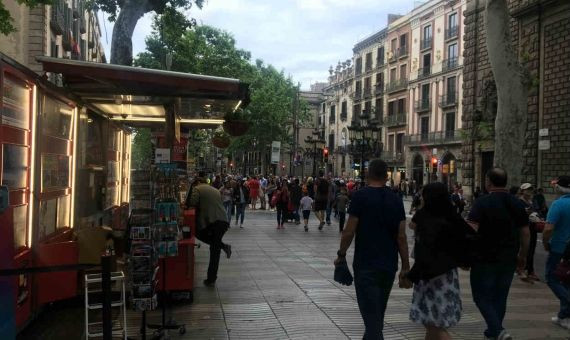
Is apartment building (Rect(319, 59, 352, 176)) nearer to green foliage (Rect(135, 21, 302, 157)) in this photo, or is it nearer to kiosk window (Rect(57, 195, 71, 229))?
green foliage (Rect(135, 21, 302, 157))

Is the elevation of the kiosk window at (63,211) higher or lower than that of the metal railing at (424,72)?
lower

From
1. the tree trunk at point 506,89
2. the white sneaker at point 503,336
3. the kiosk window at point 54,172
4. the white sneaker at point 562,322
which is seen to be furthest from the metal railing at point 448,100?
the white sneaker at point 503,336

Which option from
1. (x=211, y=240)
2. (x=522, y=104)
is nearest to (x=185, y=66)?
(x=522, y=104)

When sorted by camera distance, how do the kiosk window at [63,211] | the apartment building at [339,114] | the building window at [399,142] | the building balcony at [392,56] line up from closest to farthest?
1. the kiosk window at [63,211]
2. the building window at [399,142]
3. the building balcony at [392,56]
4. the apartment building at [339,114]

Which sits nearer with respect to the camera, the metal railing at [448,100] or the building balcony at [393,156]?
the metal railing at [448,100]

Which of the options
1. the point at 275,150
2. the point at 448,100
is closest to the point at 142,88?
the point at 275,150

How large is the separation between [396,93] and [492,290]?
5669cm

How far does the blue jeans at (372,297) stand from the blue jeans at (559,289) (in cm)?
300

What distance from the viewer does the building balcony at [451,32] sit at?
49.4 meters

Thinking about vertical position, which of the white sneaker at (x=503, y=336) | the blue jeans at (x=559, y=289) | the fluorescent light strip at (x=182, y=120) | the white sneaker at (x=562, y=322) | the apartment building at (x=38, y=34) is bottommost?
the white sneaker at (x=562, y=322)

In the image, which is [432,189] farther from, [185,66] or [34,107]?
[185,66]

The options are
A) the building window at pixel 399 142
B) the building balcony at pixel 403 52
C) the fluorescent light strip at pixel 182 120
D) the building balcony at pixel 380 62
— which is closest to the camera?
the fluorescent light strip at pixel 182 120

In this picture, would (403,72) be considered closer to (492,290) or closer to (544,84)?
(544,84)

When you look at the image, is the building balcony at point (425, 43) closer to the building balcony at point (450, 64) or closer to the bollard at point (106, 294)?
the building balcony at point (450, 64)
